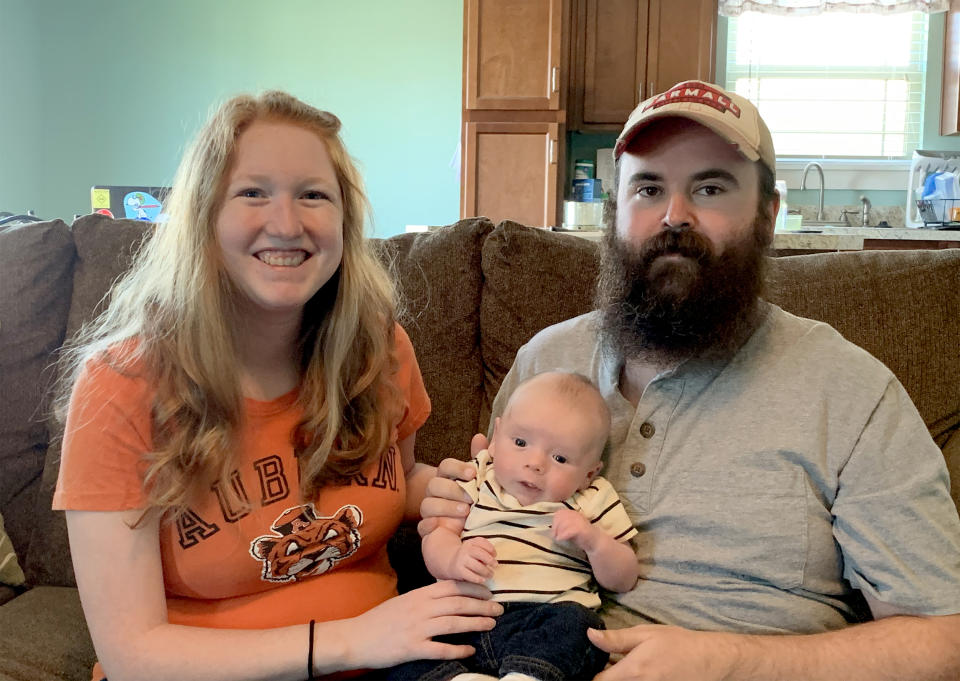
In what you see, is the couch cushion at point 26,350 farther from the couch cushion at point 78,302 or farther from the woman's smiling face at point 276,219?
the woman's smiling face at point 276,219

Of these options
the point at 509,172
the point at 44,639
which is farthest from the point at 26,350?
the point at 509,172

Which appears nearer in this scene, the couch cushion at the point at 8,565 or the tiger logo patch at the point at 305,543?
the tiger logo patch at the point at 305,543

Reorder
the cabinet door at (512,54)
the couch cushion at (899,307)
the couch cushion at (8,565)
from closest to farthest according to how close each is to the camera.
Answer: the couch cushion at (899,307), the couch cushion at (8,565), the cabinet door at (512,54)

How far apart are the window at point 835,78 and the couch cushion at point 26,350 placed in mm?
4659

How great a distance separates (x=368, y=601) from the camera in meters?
1.35

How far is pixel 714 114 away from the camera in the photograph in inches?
50.4

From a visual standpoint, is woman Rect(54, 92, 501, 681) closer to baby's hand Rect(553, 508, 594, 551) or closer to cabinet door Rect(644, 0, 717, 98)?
baby's hand Rect(553, 508, 594, 551)

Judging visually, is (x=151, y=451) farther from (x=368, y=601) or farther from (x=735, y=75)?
(x=735, y=75)

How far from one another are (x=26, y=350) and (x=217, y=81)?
445 centimetres

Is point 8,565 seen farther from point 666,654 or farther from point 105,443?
point 666,654

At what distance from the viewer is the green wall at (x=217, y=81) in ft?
18.4

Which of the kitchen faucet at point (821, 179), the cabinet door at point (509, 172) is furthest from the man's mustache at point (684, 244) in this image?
the kitchen faucet at point (821, 179)

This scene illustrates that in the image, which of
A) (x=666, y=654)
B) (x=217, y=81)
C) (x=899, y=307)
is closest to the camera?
(x=666, y=654)

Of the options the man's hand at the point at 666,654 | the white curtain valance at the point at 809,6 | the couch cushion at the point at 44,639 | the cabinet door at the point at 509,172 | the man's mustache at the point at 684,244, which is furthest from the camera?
the white curtain valance at the point at 809,6
